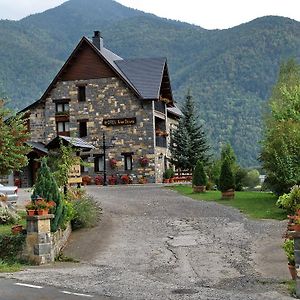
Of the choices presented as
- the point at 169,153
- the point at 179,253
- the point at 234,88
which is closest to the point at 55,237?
the point at 179,253

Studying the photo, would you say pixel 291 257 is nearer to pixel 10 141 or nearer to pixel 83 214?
pixel 83 214

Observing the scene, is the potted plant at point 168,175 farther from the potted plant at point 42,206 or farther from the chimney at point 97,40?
the potted plant at point 42,206

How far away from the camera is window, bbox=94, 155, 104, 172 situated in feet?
146

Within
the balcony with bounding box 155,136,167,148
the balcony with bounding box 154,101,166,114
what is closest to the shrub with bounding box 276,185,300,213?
the balcony with bounding box 155,136,167,148

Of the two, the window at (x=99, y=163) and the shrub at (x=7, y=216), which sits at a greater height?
the window at (x=99, y=163)

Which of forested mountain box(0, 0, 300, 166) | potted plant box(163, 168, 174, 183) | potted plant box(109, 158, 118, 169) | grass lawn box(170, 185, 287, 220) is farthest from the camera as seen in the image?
forested mountain box(0, 0, 300, 166)

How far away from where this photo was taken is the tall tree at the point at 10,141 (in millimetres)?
21595

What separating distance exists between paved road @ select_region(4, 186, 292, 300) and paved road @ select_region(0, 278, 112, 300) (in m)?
0.39

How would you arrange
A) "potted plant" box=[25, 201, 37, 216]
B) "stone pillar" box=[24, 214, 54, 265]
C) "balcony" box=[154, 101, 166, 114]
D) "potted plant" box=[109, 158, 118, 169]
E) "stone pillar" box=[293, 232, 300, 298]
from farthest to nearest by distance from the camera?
"balcony" box=[154, 101, 166, 114], "potted plant" box=[109, 158, 118, 169], "potted plant" box=[25, 201, 37, 216], "stone pillar" box=[24, 214, 54, 265], "stone pillar" box=[293, 232, 300, 298]

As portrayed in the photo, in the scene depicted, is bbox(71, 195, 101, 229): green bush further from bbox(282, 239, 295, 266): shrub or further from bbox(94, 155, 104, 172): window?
bbox(94, 155, 104, 172): window

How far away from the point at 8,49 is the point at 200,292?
132455 mm

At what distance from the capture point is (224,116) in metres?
109

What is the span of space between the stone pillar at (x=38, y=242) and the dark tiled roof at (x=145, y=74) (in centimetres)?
2952

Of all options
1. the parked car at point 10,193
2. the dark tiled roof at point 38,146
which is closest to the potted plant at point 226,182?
the parked car at point 10,193
